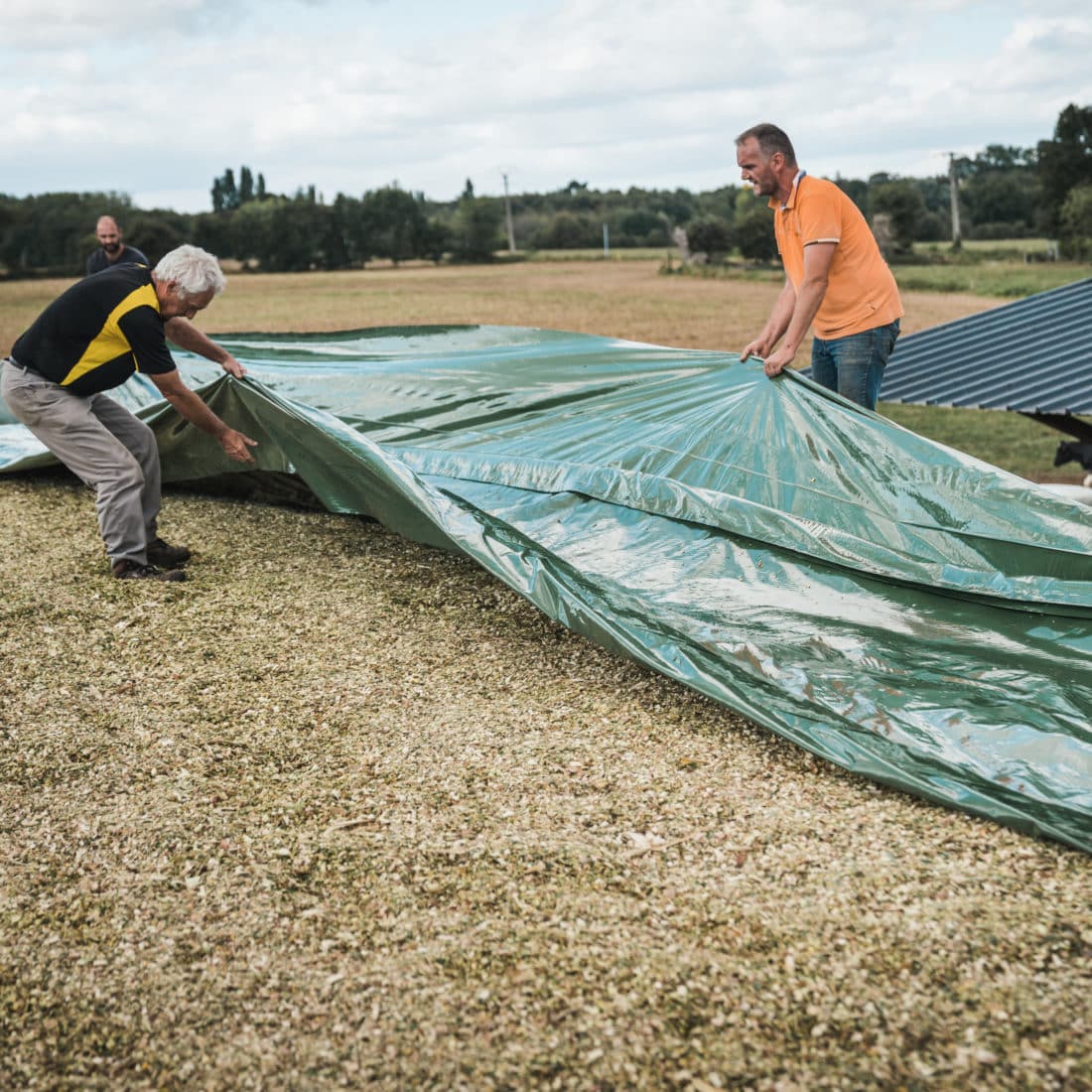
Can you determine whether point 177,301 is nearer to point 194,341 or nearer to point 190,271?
point 190,271

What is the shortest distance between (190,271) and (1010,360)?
4.73m

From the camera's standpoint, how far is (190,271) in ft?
14.1

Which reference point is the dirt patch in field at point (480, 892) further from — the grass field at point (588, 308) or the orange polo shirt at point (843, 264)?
the grass field at point (588, 308)

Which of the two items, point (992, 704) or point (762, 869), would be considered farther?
point (992, 704)

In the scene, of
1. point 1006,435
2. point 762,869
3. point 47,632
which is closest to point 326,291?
point 1006,435

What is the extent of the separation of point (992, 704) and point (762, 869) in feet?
3.08

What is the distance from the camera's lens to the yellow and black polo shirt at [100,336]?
170 inches

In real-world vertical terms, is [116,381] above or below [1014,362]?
above

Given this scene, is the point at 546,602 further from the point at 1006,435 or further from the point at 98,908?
the point at 1006,435

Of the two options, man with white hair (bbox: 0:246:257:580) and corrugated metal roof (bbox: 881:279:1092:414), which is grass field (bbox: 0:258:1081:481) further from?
man with white hair (bbox: 0:246:257:580)

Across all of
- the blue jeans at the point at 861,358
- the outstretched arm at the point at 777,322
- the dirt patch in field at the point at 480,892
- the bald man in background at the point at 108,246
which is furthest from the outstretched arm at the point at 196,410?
the bald man in background at the point at 108,246

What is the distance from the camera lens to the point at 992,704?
3.11m

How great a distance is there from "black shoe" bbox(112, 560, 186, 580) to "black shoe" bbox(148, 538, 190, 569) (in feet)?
0.47

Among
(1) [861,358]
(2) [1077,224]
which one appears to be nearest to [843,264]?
(1) [861,358]
